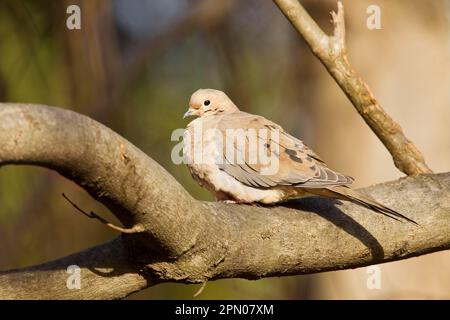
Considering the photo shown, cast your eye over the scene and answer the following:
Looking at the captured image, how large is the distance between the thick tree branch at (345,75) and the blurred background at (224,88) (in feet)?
5.57

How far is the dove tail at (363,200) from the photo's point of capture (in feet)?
9.89

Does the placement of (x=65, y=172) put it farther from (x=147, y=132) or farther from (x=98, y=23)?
(x=147, y=132)

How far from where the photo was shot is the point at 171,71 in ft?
24.5

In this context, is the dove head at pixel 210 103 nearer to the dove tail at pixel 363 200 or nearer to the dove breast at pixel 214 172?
the dove breast at pixel 214 172

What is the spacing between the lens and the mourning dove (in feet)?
11.1

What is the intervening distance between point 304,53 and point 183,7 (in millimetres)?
1096

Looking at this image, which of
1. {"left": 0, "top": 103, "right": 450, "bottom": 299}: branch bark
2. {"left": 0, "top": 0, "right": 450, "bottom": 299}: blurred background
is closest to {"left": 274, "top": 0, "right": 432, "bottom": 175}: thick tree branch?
{"left": 0, "top": 103, "right": 450, "bottom": 299}: branch bark

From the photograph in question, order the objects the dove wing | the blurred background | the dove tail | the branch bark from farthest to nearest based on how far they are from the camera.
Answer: the blurred background
the dove wing
the dove tail
the branch bark

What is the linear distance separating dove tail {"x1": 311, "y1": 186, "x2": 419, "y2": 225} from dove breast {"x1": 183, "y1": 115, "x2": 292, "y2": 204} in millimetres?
313

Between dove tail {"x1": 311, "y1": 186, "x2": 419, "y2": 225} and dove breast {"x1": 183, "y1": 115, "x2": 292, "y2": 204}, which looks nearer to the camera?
dove tail {"x1": 311, "y1": 186, "x2": 419, "y2": 225}

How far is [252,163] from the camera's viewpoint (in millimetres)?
3496

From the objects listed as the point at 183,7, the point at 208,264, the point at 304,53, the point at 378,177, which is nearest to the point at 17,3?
Answer: the point at 183,7

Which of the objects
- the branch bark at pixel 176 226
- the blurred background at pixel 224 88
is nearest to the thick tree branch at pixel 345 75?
the branch bark at pixel 176 226

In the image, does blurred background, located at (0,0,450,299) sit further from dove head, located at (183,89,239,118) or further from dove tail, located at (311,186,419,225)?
dove tail, located at (311,186,419,225)
